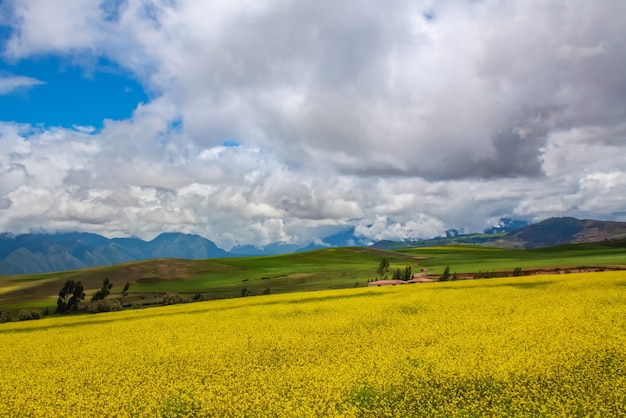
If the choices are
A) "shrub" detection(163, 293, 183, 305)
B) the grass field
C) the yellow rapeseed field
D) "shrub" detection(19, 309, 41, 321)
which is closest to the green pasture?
the grass field

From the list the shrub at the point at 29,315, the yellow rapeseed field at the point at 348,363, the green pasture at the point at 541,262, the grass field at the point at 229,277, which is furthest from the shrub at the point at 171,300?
the green pasture at the point at 541,262

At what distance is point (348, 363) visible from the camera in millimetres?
22859

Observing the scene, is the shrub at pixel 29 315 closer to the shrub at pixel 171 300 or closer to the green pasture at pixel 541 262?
the shrub at pixel 171 300

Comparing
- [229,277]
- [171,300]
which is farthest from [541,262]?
[229,277]

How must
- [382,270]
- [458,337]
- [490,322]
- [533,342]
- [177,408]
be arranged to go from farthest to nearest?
1. [382,270]
2. [490,322]
3. [458,337]
4. [533,342]
5. [177,408]

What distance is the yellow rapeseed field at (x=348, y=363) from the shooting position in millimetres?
17875

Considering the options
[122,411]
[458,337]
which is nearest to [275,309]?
[458,337]

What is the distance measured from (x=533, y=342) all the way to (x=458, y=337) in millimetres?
4068

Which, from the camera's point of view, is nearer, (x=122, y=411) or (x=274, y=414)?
(x=274, y=414)

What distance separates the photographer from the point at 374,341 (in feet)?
88.5

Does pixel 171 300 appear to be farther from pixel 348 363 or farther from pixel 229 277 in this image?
pixel 229 277

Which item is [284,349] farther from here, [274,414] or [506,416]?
[506,416]

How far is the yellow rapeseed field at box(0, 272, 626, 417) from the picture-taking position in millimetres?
17875

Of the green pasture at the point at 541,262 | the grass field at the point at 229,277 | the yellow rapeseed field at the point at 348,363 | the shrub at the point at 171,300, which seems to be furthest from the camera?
the grass field at the point at 229,277
